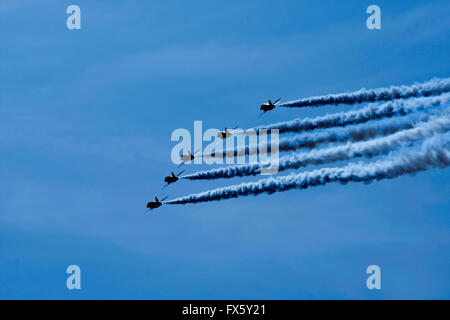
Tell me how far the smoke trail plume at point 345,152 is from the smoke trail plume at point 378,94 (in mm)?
4033

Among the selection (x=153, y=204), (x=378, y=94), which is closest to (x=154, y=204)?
(x=153, y=204)

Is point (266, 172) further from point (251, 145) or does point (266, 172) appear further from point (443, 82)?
point (443, 82)

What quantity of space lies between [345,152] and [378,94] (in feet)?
18.8

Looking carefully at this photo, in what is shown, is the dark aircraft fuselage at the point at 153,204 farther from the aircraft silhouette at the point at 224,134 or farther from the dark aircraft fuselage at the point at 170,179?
the aircraft silhouette at the point at 224,134

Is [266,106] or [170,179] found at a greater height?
[266,106]

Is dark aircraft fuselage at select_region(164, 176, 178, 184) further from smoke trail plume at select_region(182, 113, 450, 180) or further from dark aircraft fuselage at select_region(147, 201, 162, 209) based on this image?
smoke trail plume at select_region(182, 113, 450, 180)

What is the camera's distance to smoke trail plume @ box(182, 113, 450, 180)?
184 feet

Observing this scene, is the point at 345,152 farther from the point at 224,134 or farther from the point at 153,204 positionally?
the point at 153,204

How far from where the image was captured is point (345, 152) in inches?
2431

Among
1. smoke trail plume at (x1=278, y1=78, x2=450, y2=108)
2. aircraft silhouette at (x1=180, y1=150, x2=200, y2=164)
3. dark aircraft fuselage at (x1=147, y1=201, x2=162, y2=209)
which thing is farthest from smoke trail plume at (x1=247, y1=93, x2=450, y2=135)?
dark aircraft fuselage at (x1=147, y1=201, x2=162, y2=209)

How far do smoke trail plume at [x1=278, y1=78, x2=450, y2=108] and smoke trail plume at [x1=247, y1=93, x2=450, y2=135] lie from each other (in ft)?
2.06

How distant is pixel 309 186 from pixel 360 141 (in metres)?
5.57
